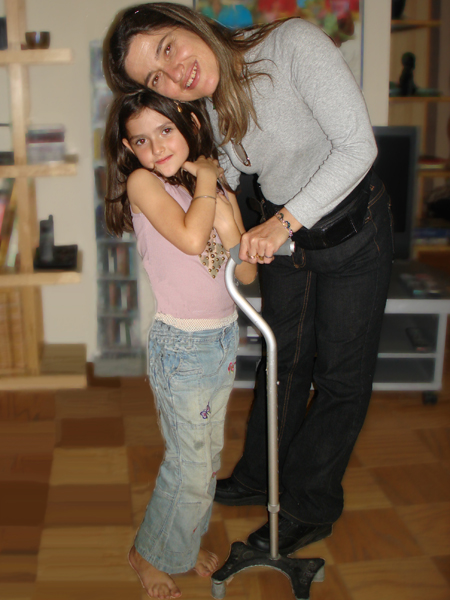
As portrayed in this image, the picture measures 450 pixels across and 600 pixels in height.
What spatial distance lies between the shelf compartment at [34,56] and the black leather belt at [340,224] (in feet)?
4.72

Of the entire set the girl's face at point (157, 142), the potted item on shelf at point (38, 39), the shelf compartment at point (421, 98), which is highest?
the potted item on shelf at point (38, 39)

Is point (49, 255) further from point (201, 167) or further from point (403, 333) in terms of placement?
point (403, 333)

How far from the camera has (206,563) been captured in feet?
4.67

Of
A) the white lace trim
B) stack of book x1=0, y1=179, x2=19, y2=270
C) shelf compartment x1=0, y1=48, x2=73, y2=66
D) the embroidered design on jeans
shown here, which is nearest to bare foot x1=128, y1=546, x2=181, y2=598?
the embroidered design on jeans

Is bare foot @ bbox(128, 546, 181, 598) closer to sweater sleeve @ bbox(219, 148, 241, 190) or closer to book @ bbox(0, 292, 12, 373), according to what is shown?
sweater sleeve @ bbox(219, 148, 241, 190)

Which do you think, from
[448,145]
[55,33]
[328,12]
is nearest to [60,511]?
[55,33]

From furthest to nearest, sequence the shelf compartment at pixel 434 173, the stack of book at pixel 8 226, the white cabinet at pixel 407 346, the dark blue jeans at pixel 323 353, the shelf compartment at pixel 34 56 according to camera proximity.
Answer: the shelf compartment at pixel 434 173 → the stack of book at pixel 8 226 → the white cabinet at pixel 407 346 → the shelf compartment at pixel 34 56 → the dark blue jeans at pixel 323 353

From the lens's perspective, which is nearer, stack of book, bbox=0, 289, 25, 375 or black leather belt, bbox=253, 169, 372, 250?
black leather belt, bbox=253, 169, 372, 250

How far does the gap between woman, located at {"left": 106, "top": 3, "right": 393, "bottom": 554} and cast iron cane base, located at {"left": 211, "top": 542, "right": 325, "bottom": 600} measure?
0.19 feet

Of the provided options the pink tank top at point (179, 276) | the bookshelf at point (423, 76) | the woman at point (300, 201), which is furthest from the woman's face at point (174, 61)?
the bookshelf at point (423, 76)

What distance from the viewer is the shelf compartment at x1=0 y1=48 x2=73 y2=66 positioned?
212 centimetres

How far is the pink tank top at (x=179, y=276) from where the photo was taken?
1204 mm

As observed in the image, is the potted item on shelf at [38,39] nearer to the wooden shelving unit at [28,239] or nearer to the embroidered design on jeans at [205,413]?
the wooden shelving unit at [28,239]

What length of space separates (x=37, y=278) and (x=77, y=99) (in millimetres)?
814
